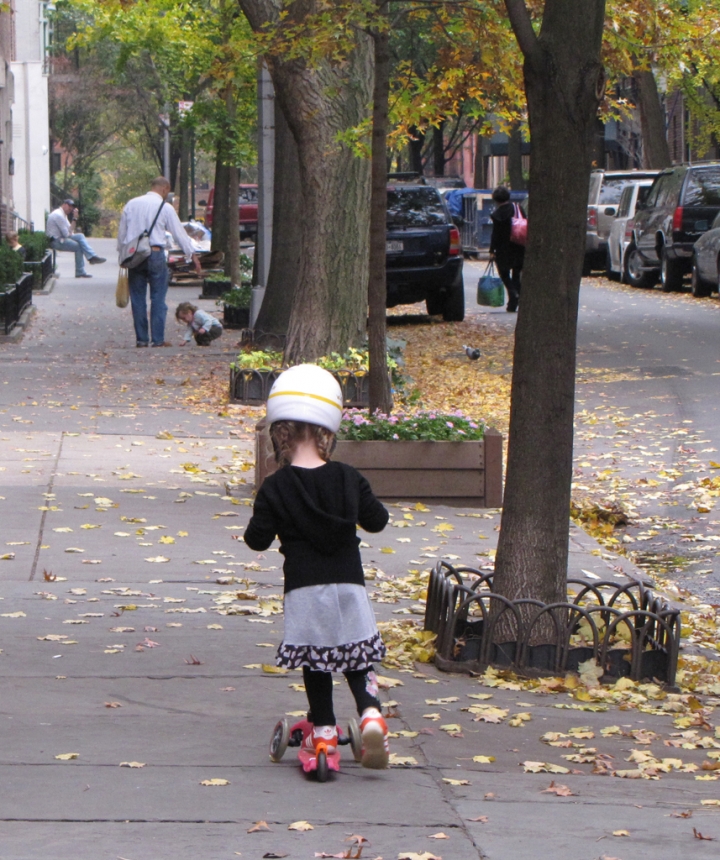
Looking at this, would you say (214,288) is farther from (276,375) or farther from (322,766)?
A: (322,766)

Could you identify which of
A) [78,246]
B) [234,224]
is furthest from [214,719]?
[78,246]

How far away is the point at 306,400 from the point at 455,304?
18.3 m

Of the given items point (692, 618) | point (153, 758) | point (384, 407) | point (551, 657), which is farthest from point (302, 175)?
point (153, 758)

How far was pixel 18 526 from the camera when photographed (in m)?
8.29

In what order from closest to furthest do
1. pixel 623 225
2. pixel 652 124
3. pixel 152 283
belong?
pixel 152 283 → pixel 623 225 → pixel 652 124

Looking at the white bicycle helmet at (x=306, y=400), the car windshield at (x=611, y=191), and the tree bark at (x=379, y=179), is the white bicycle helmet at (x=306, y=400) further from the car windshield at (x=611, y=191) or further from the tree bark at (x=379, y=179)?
the car windshield at (x=611, y=191)

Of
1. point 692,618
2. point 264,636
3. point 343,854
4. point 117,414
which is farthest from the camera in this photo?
point 117,414

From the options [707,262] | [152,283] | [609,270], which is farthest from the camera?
[609,270]

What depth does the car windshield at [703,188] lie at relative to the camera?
25.5m

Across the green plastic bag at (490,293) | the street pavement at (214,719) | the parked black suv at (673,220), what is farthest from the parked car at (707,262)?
the street pavement at (214,719)

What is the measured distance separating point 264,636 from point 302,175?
26.3 feet

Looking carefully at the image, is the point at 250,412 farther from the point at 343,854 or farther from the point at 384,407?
the point at 343,854

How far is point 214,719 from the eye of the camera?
5.09 meters

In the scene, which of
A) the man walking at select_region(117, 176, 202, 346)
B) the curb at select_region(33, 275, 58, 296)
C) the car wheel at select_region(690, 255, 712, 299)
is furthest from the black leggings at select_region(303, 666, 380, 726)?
the curb at select_region(33, 275, 58, 296)
